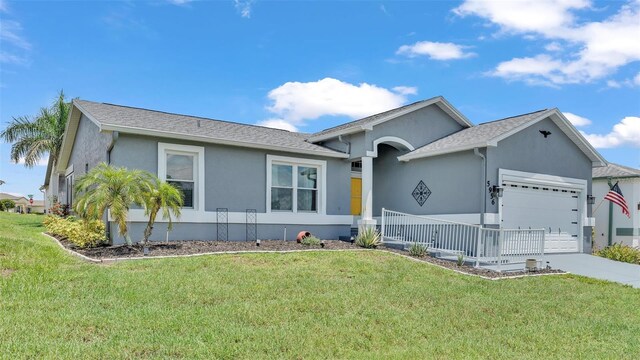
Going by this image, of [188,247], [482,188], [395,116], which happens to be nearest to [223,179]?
[188,247]

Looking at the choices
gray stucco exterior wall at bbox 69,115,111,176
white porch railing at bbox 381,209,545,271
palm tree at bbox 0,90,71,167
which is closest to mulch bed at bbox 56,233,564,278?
white porch railing at bbox 381,209,545,271

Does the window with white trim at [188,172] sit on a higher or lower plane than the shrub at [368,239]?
higher

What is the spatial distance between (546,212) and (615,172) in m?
7.45

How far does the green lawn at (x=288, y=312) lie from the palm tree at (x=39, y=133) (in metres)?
16.8

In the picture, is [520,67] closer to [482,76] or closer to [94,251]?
[482,76]

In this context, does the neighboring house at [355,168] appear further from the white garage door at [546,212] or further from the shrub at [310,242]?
the shrub at [310,242]

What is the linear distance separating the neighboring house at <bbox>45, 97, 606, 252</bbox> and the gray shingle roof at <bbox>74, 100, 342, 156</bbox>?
0.05 metres

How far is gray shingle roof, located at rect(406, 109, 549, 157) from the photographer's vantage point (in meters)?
14.1

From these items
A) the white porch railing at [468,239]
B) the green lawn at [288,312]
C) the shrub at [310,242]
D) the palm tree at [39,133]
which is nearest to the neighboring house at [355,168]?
the white porch railing at [468,239]

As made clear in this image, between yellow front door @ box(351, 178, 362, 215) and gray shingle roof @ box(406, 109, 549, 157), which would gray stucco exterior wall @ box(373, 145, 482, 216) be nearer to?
gray shingle roof @ box(406, 109, 549, 157)

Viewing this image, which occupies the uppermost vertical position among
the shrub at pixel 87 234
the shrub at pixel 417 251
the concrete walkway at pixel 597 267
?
the shrub at pixel 87 234

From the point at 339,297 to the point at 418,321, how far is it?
4.71 ft

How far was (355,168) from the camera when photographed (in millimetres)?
16938

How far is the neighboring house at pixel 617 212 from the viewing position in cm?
1944
